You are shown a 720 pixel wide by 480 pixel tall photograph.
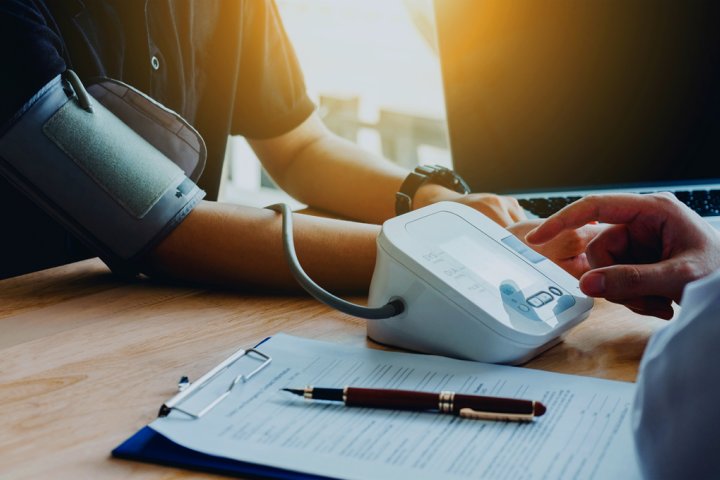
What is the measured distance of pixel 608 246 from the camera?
76 centimetres

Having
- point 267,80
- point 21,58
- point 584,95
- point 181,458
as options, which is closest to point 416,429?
point 181,458

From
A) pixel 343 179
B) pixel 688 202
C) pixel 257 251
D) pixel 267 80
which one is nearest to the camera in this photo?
pixel 257 251

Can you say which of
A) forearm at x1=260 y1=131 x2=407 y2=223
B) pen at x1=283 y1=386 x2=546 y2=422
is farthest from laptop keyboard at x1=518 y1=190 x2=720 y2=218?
pen at x1=283 y1=386 x2=546 y2=422

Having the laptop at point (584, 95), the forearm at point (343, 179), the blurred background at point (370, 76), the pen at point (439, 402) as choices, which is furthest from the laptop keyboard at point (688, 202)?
the blurred background at point (370, 76)

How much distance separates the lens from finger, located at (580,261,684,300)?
2.13 feet

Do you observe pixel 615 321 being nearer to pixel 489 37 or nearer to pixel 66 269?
pixel 489 37

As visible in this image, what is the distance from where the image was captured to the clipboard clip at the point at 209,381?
20.3 inches

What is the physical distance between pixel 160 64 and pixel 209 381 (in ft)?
2.27

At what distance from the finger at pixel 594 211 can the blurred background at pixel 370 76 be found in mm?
1634

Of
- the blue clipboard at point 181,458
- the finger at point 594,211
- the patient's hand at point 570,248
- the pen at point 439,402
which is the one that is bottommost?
the patient's hand at point 570,248

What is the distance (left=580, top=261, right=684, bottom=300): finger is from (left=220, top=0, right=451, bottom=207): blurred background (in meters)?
1.72

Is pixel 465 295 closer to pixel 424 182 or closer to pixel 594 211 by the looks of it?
pixel 594 211

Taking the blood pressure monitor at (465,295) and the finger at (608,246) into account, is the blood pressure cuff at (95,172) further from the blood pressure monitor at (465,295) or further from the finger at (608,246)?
the finger at (608,246)

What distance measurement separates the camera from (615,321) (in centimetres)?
72
